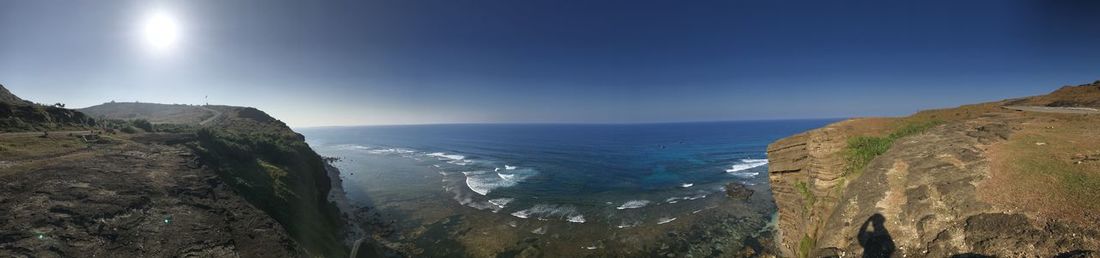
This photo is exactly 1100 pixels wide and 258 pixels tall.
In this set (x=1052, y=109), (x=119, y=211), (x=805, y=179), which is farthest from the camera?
(x=805, y=179)

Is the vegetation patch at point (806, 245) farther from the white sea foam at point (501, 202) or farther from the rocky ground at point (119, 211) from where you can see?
the white sea foam at point (501, 202)

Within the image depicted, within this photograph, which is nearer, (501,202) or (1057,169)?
(1057,169)

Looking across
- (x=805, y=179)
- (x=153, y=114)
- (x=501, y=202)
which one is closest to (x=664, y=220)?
(x=805, y=179)

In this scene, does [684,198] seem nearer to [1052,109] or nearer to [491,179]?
[1052,109]

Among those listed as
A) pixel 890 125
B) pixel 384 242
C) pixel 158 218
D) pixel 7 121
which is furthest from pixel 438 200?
pixel 890 125

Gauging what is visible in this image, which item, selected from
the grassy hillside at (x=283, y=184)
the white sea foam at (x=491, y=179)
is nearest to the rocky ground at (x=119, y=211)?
the grassy hillside at (x=283, y=184)

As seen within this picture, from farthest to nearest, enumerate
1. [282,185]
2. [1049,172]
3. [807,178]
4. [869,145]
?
1. [282,185]
2. [807,178]
3. [869,145]
4. [1049,172]

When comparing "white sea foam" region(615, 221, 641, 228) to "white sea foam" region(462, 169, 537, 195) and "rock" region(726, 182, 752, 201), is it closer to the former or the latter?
"rock" region(726, 182, 752, 201)
